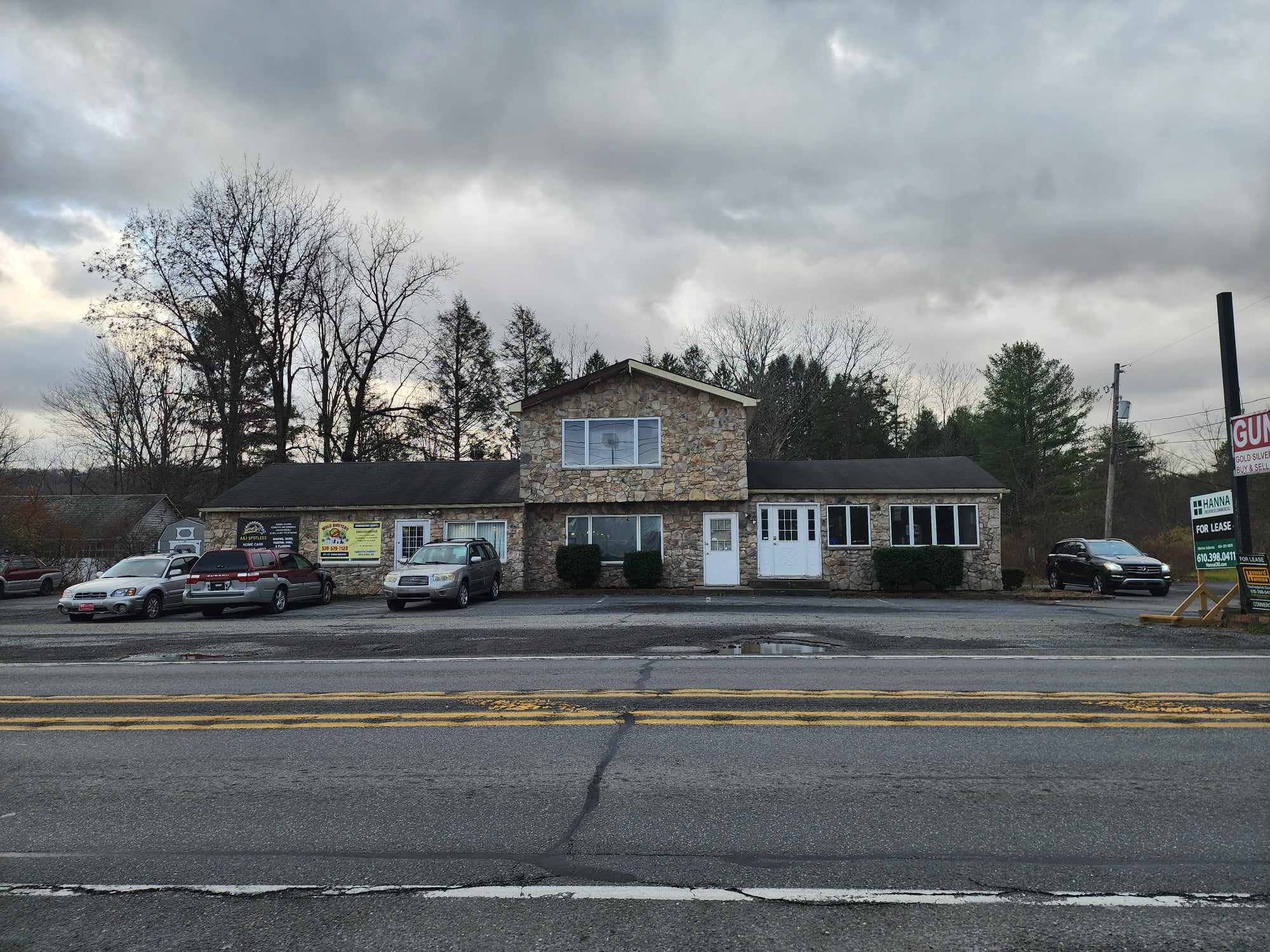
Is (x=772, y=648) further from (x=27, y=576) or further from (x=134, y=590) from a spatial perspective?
(x=27, y=576)

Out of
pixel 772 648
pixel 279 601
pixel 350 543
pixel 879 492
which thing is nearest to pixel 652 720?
pixel 772 648

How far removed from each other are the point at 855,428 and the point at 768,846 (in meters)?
47.1

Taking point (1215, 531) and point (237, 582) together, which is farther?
point (237, 582)

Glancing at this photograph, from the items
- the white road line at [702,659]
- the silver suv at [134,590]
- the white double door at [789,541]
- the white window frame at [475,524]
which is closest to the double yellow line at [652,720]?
the white road line at [702,659]

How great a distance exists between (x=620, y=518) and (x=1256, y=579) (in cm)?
1678

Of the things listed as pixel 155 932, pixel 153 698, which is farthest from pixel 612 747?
pixel 153 698

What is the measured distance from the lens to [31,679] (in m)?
10.2

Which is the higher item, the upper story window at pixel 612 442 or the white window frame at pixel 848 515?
the upper story window at pixel 612 442

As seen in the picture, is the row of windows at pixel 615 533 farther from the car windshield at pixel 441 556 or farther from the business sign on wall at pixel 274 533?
the business sign on wall at pixel 274 533

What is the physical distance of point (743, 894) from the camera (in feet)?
12.5

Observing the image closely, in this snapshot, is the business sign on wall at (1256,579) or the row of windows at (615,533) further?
the row of windows at (615,533)

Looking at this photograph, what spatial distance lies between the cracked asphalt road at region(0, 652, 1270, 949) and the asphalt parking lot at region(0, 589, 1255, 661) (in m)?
3.41

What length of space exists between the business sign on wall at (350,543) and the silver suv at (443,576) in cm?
571

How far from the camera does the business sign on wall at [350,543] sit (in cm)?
2688
